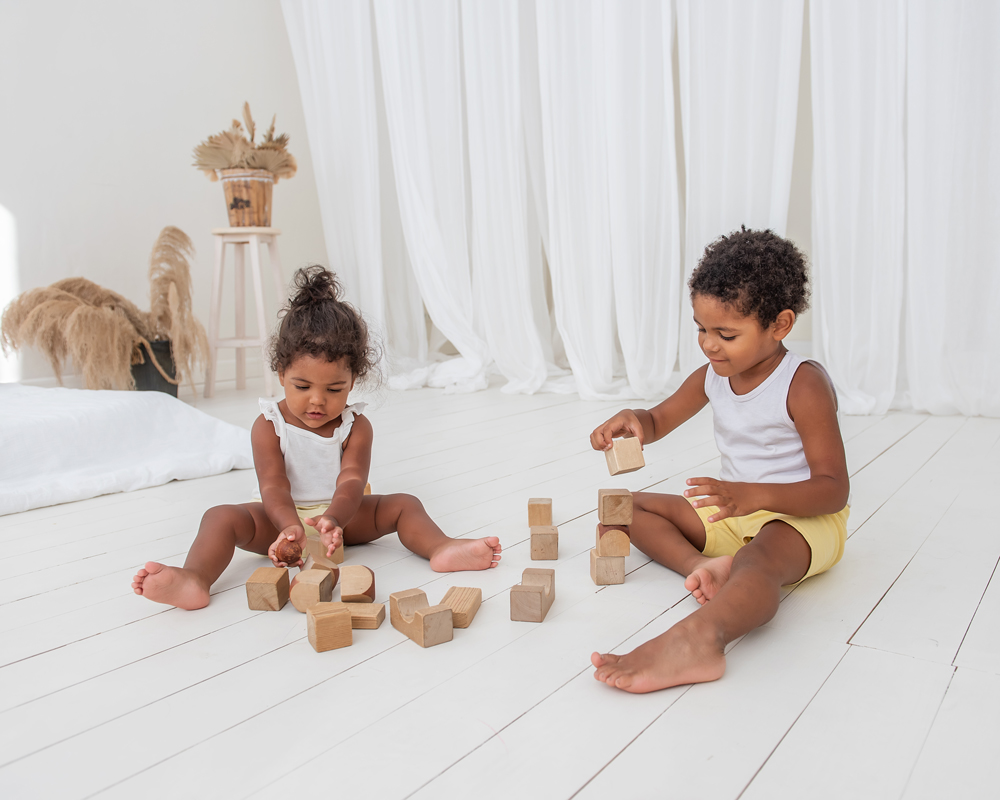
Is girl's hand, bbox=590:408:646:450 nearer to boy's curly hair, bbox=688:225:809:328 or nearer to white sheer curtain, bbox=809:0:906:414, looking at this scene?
boy's curly hair, bbox=688:225:809:328

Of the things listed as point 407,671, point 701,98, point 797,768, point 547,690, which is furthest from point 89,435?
point 701,98

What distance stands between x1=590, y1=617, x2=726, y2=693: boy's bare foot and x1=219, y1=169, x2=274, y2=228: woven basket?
110 inches

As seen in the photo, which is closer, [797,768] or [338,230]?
[797,768]

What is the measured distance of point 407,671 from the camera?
1011mm

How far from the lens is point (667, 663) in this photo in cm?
95

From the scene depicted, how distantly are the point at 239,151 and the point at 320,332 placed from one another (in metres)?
2.13

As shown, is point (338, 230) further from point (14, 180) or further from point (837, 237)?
point (837, 237)

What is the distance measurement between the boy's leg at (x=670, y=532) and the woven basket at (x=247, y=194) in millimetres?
2414

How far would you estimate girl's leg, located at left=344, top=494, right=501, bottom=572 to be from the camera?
135 centimetres

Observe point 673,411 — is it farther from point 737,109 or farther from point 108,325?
point 108,325

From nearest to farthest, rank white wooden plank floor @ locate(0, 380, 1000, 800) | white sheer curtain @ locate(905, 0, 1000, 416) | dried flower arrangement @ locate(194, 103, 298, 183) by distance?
white wooden plank floor @ locate(0, 380, 1000, 800)
white sheer curtain @ locate(905, 0, 1000, 416)
dried flower arrangement @ locate(194, 103, 298, 183)

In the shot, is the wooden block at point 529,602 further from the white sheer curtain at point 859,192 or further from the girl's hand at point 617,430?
the white sheer curtain at point 859,192

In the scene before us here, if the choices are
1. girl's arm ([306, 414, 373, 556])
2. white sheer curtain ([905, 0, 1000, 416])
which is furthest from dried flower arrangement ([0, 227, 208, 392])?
white sheer curtain ([905, 0, 1000, 416])

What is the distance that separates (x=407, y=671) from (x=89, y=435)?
145 cm
